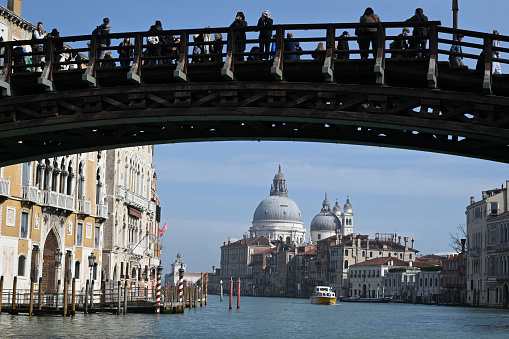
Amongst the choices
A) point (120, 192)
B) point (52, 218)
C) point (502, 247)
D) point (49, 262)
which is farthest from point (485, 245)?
point (52, 218)

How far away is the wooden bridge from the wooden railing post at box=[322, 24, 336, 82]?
0.7 inches

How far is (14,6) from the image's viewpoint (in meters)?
37.3

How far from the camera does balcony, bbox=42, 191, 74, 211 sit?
3897cm

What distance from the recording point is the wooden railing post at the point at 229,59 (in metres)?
15.5

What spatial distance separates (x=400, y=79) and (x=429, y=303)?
103177mm

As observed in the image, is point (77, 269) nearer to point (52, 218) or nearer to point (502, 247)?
point (52, 218)

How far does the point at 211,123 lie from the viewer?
1738 cm

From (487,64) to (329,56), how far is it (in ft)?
8.03

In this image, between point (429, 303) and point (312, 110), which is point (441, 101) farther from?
point (429, 303)

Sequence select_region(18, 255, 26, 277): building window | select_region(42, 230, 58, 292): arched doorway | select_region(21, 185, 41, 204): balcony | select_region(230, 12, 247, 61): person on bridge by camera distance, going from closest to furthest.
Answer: select_region(230, 12, 247, 61): person on bridge → select_region(21, 185, 41, 204): balcony → select_region(18, 255, 26, 277): building window → select_region(42, 230, 58, 292): arched doorway

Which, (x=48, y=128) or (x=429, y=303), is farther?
(x=429, y=303)

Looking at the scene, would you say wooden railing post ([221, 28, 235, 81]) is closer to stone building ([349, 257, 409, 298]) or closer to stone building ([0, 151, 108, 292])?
stone building ([0, 151, 108, 292])

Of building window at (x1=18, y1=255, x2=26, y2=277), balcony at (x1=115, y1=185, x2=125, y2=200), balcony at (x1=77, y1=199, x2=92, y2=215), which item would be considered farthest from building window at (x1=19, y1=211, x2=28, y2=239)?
balcony at (x1=115, y1=185, x2=125, y2=200)

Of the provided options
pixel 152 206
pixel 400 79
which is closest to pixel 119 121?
pixel 400 79
